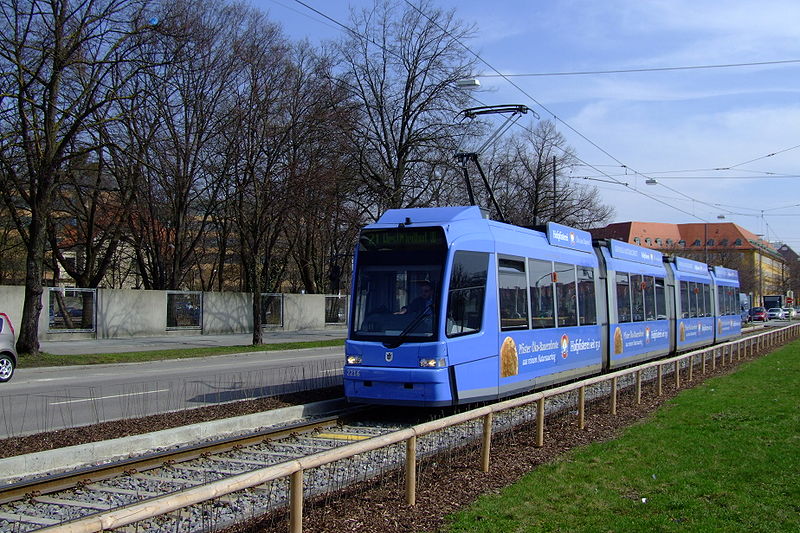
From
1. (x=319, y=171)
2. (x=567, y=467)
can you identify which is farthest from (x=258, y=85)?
(x=567, y=467)

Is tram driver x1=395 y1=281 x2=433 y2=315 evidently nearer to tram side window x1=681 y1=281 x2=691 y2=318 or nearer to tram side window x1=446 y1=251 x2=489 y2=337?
tram side window x1=446 y1=251 x2=489 y2=337

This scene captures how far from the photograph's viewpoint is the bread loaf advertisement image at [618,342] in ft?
59.9

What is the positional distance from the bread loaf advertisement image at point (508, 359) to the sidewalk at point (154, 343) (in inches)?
712

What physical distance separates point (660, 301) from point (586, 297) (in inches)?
269

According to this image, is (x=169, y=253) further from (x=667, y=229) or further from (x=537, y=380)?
(x=667, y=229)

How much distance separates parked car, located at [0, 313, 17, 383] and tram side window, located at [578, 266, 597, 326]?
13441mm

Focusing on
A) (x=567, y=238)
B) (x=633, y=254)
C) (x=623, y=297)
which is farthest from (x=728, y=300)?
(x=567, y=238)

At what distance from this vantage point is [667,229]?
409 feet

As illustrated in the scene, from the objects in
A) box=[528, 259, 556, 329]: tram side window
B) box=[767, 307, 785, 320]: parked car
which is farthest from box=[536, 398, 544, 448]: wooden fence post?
box=[767, 307, 785, 320]: parked car

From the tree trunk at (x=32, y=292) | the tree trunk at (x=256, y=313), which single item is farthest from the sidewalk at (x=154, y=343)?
the tree trunk at (x=32, y=292)

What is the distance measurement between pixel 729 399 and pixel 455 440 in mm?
6317

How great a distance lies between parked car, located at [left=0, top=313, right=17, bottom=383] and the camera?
18141 millimetres

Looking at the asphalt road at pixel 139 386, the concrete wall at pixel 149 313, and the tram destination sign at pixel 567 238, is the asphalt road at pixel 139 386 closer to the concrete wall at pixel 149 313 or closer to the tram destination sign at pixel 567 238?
the concrete wall at pixel 149 313

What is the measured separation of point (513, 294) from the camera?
13000mm
